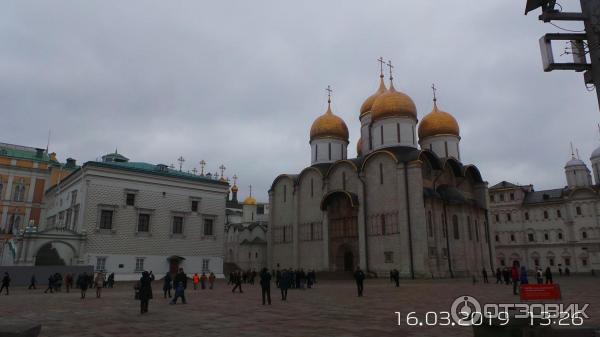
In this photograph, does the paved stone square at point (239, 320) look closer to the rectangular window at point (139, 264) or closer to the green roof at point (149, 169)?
the rectangular window at point (139, 264)

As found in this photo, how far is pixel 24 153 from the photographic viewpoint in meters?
46.5

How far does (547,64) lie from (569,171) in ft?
204

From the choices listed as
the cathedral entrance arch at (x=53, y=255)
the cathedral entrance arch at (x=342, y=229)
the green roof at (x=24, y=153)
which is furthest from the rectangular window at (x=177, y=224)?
the green roof at (x=24, y=153)

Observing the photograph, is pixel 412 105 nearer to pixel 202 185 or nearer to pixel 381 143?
pixel 381 143

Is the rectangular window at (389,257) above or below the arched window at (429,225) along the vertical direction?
below

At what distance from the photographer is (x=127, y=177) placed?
3356 centimetres

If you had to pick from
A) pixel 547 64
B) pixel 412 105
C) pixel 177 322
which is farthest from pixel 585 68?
pixel 412 105

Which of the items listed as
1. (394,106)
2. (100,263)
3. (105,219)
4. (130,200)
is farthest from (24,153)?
(394,106)

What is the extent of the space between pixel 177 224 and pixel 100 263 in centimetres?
675

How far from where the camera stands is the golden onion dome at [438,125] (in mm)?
43781

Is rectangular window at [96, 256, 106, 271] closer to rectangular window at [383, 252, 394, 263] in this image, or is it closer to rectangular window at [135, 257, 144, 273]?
rectangular window at [135, 257, 144, 273]

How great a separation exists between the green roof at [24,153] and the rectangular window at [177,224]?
65.9 feet

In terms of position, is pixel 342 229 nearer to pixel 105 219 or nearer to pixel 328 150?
pixel 328 150

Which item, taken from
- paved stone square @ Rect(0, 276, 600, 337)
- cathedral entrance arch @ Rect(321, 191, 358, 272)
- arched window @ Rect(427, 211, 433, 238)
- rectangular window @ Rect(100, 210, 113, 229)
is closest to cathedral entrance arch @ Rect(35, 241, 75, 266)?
rectangular window @ Rect(100, 210, 113, 229)
